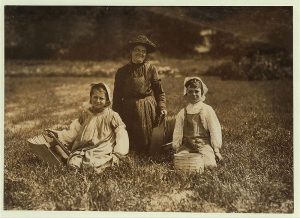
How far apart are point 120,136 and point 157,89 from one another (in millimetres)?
521

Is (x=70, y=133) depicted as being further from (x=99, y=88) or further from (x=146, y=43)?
(x=146, y=43)

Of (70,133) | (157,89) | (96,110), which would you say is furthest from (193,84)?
(70,133)

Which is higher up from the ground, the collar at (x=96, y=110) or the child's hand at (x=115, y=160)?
the collar at (x=96, y=110)

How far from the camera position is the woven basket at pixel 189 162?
461 centimetres

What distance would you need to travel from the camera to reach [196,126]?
4715 mm

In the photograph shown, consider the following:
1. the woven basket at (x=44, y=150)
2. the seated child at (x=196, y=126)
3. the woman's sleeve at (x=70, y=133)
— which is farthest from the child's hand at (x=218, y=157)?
the woven basket at (x=44, y=150)

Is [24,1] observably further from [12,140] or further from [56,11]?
[12,140]

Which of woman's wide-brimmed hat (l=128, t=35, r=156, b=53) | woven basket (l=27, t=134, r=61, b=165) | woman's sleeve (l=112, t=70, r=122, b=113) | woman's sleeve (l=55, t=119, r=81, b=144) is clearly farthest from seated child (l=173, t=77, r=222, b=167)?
woven basket (l=27, t=134, r=61, b=165)

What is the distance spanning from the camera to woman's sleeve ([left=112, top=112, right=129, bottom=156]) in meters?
4.71

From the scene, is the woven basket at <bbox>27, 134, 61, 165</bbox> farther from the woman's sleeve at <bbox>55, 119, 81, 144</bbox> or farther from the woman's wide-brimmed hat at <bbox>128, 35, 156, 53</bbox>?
the woman's wide-brimmed hat at <bbox>128, 35, 156, 53</bbox>

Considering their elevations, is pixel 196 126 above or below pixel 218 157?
above

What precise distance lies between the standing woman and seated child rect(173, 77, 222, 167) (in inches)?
8.0

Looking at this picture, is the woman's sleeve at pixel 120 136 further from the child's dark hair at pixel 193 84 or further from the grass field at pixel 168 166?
the child's dark hair at pixel 193 84

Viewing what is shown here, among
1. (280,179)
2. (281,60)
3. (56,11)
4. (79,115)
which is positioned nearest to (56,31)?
(56,11)
